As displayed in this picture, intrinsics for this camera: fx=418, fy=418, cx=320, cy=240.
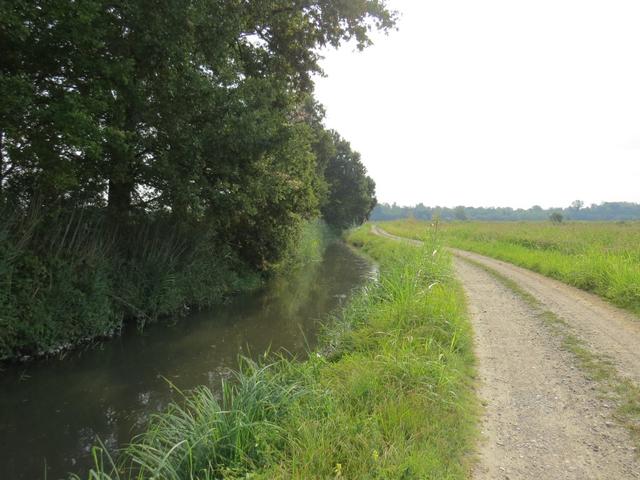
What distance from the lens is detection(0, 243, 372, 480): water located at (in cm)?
554

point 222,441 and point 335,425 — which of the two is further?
point 335,425

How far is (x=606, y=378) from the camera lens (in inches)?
220

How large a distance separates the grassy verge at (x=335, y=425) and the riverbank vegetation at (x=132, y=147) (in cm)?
513

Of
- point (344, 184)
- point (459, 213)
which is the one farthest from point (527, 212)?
point (344, 184)

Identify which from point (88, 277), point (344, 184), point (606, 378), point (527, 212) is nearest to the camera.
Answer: point (606, 378)

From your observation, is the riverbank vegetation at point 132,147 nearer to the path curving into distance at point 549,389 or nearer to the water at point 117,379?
the water at point 117,379

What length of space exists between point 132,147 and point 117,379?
16.6 feet

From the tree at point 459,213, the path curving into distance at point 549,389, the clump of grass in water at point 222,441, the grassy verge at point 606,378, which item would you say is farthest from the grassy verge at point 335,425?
the tree at point 459,213

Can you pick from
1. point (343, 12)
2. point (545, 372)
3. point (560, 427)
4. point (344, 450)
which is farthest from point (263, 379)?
point (343, 12)

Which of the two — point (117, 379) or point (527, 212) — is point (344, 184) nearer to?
point (117, 379)

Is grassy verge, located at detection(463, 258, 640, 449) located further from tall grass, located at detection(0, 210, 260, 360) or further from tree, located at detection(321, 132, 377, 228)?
tree, located at detection(321, 132, 377, 228)

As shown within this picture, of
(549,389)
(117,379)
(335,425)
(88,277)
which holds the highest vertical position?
(88,277)

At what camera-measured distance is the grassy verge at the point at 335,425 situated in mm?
3535

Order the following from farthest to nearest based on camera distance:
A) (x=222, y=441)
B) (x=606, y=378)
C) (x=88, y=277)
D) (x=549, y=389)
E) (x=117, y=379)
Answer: (x=88, y=277) < (x=117, y=379) < (x=606, y=378) < (x=549, y=389) < (x=222, y=441)
